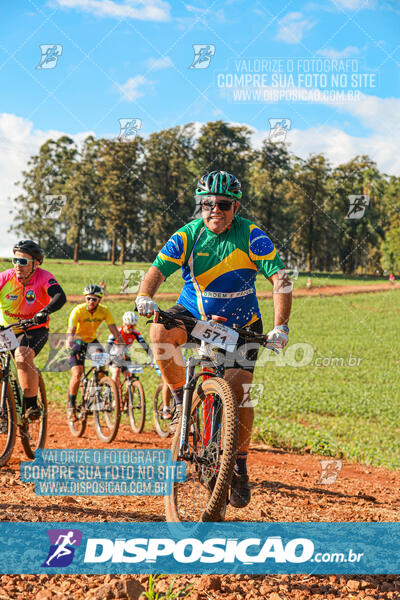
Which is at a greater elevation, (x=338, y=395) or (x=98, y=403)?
(x=98, y=403)

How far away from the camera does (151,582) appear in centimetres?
342

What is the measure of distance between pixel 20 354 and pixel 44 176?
4997 centimetres

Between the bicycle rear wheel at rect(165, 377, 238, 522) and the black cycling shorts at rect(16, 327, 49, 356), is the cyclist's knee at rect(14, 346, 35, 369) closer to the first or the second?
the black cycling shorts at rect(16, 327, 49, 356)

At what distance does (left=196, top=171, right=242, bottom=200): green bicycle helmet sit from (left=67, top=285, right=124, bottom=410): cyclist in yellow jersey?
5.03 metres

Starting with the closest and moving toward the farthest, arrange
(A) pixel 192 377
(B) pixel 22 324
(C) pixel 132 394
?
1. (A) pixel 192 377
2. (B) pixel 22 324
3. (C) pixel 132 394

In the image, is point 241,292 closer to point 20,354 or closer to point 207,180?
point 207,180

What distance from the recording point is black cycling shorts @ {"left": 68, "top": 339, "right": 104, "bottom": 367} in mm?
9828

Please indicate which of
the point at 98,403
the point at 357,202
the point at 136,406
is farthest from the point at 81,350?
the point at 357,202

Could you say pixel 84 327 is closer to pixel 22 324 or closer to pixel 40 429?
pixel 40 429

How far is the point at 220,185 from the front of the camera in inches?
179

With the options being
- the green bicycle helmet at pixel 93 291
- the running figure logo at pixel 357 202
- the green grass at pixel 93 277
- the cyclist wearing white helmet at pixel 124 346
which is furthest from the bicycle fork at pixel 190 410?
the green grass at pixel 93 277

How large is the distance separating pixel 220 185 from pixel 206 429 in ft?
6.48

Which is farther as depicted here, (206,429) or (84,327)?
(84,327)

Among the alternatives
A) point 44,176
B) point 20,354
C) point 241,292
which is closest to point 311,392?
point 20,354
